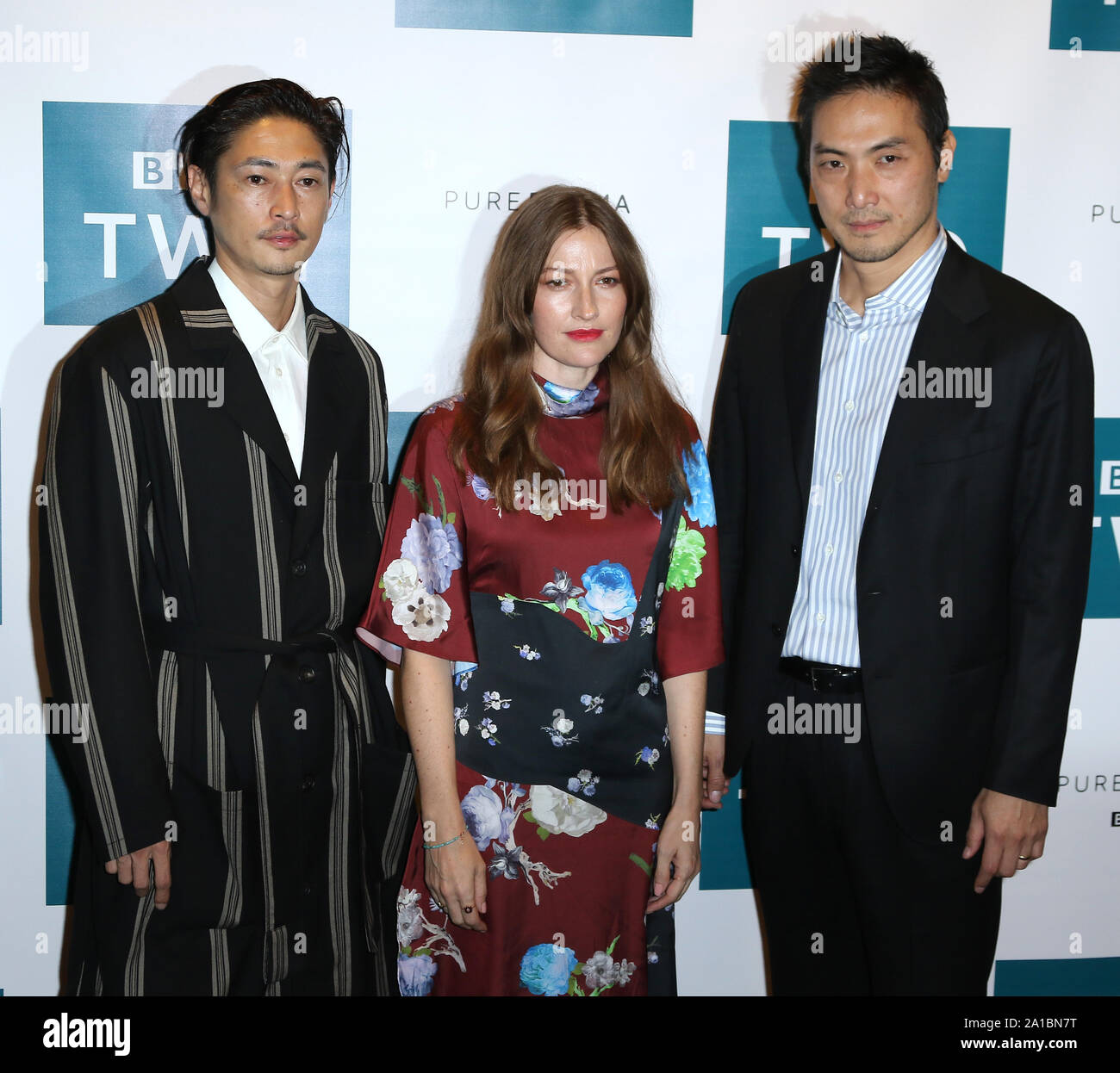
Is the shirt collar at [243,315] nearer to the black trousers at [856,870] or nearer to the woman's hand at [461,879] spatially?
the woman's hand at [461,879]

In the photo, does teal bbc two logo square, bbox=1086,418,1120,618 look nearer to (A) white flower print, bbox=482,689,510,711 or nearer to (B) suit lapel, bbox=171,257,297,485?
(A) white flower print, bbox=482,689,510,711

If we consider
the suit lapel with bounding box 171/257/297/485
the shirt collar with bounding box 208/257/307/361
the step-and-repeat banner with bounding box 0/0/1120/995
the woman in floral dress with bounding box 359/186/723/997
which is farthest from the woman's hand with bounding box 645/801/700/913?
the shirt collar with bounding box 208/257/307/361

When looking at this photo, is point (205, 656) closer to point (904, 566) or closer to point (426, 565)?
point (426, 565)

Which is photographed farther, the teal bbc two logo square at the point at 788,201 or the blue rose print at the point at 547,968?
the teal bbc two logo square at the point at 788,201

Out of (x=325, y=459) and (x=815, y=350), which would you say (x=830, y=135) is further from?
(x=325, y=459)

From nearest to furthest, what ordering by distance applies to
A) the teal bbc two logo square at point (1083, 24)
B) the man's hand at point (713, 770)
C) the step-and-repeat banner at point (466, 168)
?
1. the man's hand at point (713, 770)
2. the step-and-repeat banner at point (466, 168)
3. the teal bbc two logo square at point (1083, 24)

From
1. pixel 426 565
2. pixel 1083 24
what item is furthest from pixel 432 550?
pixel 1083 24

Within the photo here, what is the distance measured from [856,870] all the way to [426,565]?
103 centimetres

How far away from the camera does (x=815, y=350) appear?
2225 millimetres

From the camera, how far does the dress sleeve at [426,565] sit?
6.55 ft

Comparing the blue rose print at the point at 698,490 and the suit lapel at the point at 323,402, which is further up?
the suit lapel at the point at 323,402

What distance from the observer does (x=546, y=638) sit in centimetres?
200

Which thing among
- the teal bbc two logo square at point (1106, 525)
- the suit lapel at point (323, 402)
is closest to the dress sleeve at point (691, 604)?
the suit lapel at point (323, 402)
